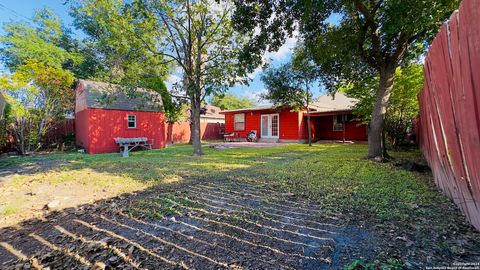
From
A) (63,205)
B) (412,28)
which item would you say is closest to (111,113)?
(63,205)

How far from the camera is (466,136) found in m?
2.12

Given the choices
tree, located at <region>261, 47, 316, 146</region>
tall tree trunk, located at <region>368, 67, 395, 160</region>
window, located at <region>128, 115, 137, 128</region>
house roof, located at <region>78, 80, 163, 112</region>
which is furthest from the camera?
tree, located at <region>261, 47, 316, 146</region>

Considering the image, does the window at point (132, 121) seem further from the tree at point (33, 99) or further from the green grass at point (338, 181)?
the green grass at point (338, 181)

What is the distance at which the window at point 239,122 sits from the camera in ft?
64.6

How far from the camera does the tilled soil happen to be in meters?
1.94

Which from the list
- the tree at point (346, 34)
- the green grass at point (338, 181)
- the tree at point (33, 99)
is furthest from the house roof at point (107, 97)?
the tree at point (346, 34)

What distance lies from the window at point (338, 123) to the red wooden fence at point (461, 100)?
50.0 feet

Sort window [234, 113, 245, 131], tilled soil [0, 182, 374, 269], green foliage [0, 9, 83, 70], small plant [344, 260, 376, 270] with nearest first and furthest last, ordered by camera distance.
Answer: small plant [344, 260, 376, 270]
tilled soil [0, 182, 374, 269]
green foliage [0, 9, 83, 70]
window [234, 113, 245, 131]

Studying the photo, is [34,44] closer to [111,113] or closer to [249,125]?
[111,113]

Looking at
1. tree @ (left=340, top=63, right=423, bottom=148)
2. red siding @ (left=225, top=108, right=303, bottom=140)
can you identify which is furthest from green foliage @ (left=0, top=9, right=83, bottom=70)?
tree @ (left=340, top=63, right=423, bottom=148)

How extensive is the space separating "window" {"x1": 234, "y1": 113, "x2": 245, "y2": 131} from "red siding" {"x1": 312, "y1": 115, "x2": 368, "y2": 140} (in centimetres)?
594

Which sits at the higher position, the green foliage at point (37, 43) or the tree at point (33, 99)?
the green foliage at point (37, 43)

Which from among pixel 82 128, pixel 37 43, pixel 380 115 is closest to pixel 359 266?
pixel 380 115

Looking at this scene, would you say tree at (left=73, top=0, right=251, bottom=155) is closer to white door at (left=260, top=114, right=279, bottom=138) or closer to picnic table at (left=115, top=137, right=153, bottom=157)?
picnic table at (left=115, top=137, right=153, bottom=157)
